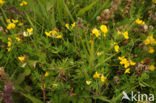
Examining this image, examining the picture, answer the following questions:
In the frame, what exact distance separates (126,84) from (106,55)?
317 mm

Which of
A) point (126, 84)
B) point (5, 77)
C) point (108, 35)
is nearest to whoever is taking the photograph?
point (5, 77)

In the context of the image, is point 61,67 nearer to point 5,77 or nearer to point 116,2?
point 5,77

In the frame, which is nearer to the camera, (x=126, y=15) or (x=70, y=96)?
(x=70, y=96)

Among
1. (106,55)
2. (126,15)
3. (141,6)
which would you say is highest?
(141,6)

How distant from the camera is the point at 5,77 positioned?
1153mm

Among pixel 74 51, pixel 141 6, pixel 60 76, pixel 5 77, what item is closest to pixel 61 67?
pixel 60 76

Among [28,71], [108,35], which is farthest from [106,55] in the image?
[28,71]

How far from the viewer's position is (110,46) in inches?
55.7

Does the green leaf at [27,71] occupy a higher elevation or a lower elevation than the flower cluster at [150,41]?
lower

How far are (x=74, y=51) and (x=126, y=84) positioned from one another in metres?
0.55

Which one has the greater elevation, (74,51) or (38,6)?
(38,6)

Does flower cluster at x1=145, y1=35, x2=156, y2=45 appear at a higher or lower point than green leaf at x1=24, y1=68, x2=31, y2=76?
higher

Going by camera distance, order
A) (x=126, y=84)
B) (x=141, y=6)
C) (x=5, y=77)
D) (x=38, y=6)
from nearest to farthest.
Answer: (x=5, y=77)
(x=126, y=84)
(x=38, y=6)
(x=141, y=6)

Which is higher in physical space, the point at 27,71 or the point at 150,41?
the point at 150,41
